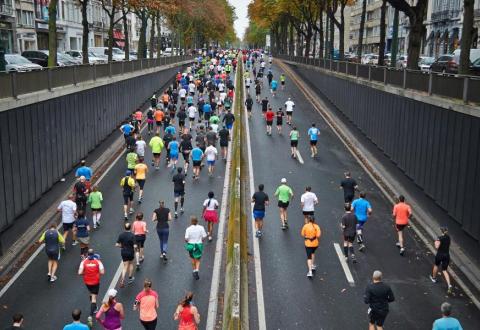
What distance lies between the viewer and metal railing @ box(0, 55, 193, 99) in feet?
57.3

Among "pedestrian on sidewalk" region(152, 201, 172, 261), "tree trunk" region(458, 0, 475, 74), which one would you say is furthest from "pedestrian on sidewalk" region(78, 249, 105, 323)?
"tree trunk" region(458, 0, 475, 74)

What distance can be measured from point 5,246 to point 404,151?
15722 mm

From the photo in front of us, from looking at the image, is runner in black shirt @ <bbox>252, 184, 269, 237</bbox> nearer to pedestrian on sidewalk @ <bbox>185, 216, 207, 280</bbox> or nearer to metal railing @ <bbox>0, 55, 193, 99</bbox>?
pedestrian on sidewalk @ <bbox>185, 216, 207, 280</bbox>

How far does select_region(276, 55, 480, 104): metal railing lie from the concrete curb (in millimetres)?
3711

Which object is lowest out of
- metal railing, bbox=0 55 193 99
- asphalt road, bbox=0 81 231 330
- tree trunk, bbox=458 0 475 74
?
asphalt road, bbox=0 81 231 330

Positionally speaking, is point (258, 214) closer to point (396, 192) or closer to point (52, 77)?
point (396, 192)

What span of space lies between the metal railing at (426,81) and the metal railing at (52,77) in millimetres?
13894

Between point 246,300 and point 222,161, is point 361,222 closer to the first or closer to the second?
point 246,300

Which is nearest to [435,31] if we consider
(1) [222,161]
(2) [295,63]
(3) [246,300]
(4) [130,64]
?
(2) [295,63]

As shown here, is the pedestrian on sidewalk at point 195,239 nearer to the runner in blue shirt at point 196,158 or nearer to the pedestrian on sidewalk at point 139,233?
the pedestrian on sidewalk at point 139,233

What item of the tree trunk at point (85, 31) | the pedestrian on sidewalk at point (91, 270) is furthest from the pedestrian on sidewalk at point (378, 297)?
the tree trunk at point (85, 31)

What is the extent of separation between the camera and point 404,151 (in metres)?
23.5

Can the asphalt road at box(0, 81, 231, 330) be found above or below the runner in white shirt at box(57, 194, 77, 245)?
below

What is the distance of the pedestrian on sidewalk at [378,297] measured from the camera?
1175 centimetres
